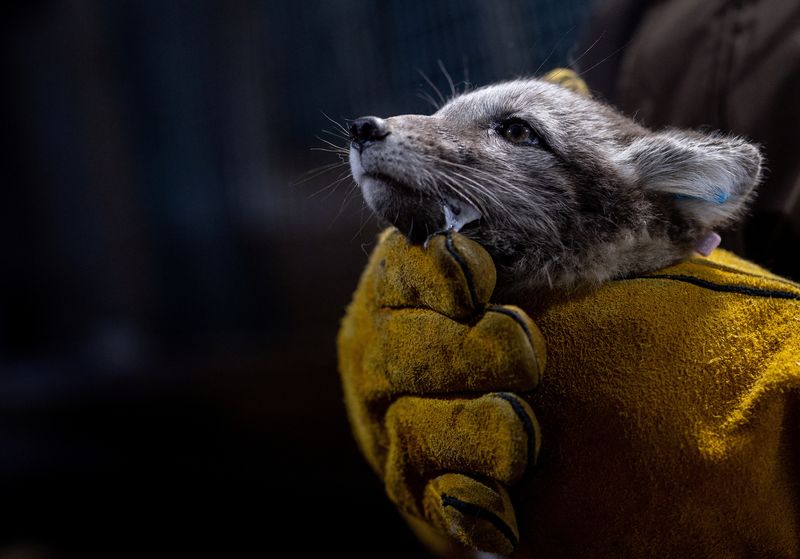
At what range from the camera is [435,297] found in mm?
643

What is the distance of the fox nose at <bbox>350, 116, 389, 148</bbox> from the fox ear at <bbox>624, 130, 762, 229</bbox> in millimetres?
332

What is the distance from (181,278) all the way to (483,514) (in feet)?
11.3

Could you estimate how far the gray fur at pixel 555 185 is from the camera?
28.7 inches

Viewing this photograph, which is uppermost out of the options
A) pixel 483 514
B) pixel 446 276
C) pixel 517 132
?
pixel 517 132

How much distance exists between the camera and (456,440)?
2.07 ft

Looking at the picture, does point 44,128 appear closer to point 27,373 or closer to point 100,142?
point 100,142

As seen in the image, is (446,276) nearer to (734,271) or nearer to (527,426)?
(527,426)

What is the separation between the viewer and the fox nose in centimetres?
72

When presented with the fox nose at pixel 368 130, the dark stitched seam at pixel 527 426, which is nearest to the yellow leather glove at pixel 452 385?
the dark stitched seam at pixel 527 426

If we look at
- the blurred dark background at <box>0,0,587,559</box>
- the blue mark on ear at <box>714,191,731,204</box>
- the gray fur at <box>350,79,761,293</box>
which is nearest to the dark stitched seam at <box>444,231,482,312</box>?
the gray fur at <box>350,79,761,293</box>

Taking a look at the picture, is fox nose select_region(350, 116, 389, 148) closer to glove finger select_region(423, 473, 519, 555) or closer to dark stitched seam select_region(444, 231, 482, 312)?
dark stitched seam select_region(444, 231, 482, 312)

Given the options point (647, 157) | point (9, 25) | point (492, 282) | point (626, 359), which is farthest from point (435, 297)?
point (9, 25)

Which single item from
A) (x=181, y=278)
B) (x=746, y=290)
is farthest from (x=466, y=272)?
(x=181, y=278)

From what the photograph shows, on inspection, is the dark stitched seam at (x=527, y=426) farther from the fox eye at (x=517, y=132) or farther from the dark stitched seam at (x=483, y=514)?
the fox eye at (x=517, y=132)
